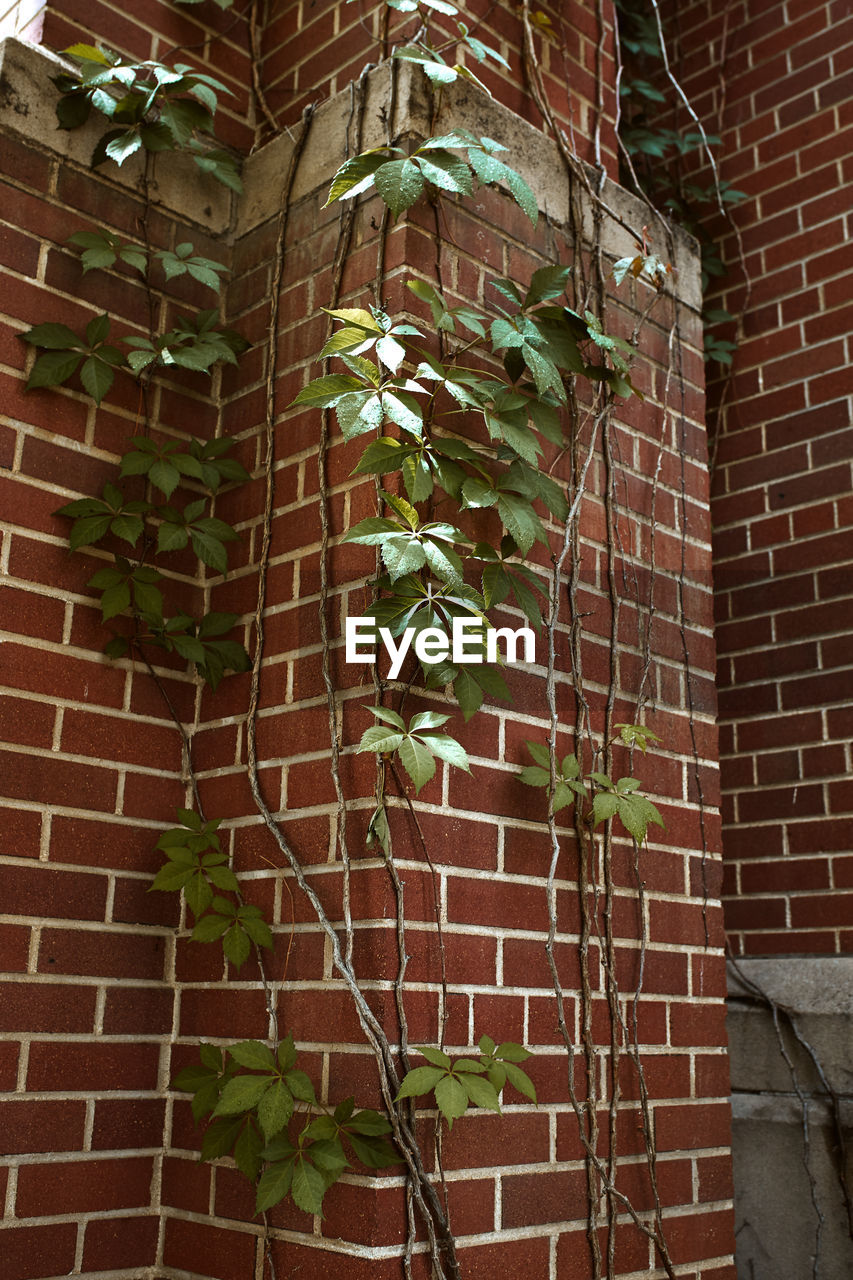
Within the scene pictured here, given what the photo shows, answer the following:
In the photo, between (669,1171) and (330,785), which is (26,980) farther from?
(669,1171)

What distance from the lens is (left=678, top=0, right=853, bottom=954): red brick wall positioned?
287 centimetres

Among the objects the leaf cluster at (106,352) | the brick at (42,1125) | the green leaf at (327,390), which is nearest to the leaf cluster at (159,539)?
the leaf cluster at (106,352)

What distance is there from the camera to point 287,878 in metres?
1.86

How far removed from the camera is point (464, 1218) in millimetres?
1698

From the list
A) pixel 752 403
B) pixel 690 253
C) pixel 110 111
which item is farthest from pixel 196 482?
pixel 752 403

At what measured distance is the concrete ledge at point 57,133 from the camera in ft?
6.75

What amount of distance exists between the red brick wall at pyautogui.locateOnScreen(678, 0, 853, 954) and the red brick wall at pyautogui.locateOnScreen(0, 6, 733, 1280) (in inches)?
28.2

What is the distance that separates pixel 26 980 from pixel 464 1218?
763 mm

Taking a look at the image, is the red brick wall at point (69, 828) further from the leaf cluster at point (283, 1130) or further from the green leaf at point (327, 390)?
the green leaf at point (327, 390)

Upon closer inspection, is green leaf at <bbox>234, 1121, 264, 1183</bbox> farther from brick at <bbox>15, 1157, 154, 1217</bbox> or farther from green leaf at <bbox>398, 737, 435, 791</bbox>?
green leaf at <bbox>398, 737, 435, 791</bbox>

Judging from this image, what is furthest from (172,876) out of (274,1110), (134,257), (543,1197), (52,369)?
(134,257)

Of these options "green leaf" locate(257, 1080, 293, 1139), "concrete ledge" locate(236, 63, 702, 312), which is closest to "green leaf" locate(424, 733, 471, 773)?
"green leaf" locate(257, 1080, 293, 1139)

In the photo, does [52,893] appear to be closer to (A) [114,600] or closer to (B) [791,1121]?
(A) [114,600]

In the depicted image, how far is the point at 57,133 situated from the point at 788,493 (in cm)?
197
